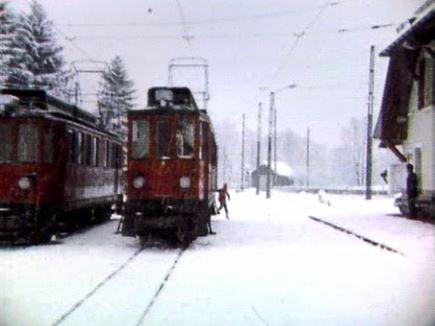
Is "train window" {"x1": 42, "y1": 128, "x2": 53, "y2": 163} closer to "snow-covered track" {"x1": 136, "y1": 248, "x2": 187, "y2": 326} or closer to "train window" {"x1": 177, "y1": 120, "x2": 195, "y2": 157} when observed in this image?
"train window" {"x1": 177, "y1": 120, "x2": 195, "y2": 157}

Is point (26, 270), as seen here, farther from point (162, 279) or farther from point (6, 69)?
point (6, 69)

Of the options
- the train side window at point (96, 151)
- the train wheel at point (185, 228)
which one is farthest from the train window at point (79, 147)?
the train wheel at point (185, 228)

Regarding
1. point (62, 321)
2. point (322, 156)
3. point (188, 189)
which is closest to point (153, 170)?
point (188, 189)

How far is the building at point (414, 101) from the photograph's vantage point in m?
19.0

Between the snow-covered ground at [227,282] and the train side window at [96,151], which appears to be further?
the train side window at [96,151]

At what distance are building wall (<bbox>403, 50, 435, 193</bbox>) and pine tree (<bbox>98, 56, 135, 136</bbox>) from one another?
323 inches

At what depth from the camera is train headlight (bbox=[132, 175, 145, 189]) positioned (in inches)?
555

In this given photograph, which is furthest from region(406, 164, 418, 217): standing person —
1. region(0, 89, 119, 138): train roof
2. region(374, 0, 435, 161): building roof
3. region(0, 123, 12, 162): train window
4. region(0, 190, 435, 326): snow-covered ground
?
region(0, 123, 12, 162): train window

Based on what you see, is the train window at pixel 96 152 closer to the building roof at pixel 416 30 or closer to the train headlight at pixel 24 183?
the train headlight at pixel 24 183

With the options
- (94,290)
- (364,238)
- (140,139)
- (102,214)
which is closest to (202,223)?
(140,139)

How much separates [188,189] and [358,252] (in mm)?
3406

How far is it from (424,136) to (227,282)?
12838 millimetres

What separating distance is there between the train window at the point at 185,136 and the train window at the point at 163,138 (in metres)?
0.20

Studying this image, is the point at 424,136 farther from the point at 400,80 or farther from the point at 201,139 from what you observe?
the point at 201,139
